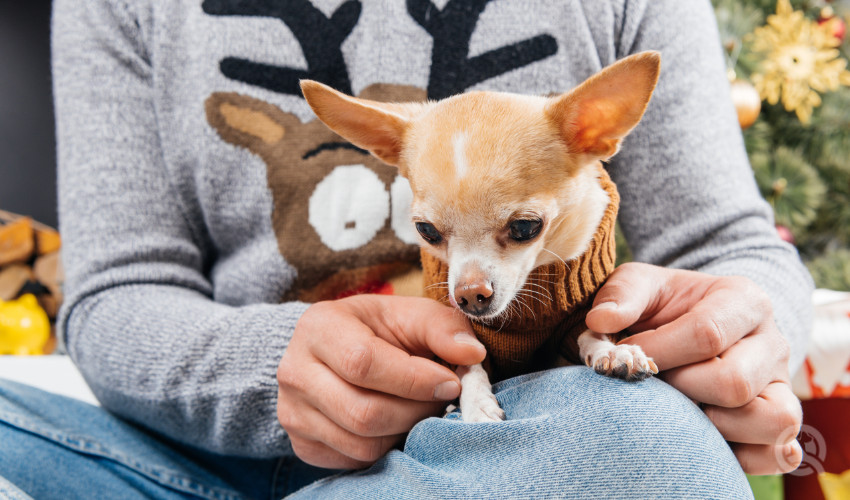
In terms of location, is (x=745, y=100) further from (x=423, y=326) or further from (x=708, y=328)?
(x=423, y=326)

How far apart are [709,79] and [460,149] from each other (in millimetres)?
667

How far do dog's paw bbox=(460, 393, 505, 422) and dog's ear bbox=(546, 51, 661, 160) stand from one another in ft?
1.49

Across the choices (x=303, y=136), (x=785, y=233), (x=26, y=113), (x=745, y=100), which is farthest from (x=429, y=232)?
(x=26, y=113)

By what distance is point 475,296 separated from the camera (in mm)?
839

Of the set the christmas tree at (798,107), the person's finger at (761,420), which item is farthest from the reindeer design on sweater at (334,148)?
the christmas tree at (798,107)

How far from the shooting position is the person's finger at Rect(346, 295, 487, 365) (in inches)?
32.8

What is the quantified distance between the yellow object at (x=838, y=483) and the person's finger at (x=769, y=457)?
0.24 feet

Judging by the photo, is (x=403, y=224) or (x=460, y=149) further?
(x=403, y=224)

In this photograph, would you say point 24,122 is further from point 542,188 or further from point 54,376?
point 542,188

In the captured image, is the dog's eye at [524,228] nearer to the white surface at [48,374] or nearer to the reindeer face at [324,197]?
the reindeer face at [324,197]

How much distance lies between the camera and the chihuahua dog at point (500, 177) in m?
0.85

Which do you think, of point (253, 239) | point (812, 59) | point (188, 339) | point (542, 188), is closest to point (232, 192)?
point (253, 239)

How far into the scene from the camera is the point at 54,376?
5.18 feet

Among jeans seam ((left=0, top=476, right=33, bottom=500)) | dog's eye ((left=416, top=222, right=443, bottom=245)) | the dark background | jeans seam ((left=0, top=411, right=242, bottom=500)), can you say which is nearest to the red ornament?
dog's eye ((left=416, top=222, right=443, bottom=245))
